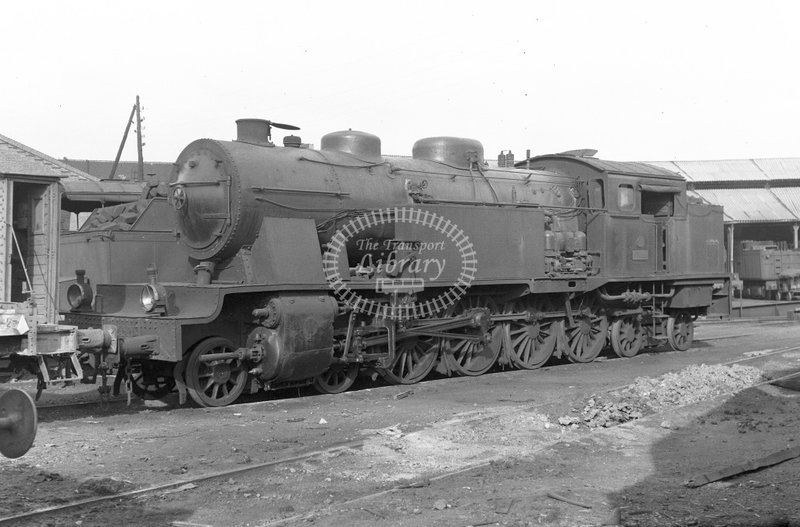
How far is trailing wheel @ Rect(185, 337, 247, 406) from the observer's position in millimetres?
9117

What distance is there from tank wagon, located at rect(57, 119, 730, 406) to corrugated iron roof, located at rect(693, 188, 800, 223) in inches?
885

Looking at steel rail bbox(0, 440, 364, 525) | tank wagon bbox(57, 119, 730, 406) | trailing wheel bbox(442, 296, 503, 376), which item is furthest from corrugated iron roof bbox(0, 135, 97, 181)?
steel rail bbox(0, 440, 364, 525)

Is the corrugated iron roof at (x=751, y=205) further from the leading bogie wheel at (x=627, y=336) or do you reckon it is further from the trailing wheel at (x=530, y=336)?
the trailing wheel at (x=530, y=336)

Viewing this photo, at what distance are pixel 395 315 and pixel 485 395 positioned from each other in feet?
5.18

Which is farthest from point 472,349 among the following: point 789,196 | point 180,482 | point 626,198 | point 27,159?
point 789,196

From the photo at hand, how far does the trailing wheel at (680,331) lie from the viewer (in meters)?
15.3

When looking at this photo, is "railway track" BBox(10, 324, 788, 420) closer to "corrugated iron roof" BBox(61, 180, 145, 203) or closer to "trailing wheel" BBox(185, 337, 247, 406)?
"trailing wheel" BBox(185, 337, 247, 406)

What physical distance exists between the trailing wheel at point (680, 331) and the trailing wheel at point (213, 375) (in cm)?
901

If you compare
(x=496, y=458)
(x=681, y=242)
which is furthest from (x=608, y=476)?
(x=681, y=242)

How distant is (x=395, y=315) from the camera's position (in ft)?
35.1

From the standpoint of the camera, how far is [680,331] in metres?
15.6

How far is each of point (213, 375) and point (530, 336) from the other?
5.64m

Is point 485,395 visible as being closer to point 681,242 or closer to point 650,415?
point 650,415

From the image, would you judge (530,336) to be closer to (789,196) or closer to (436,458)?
(436,458)
